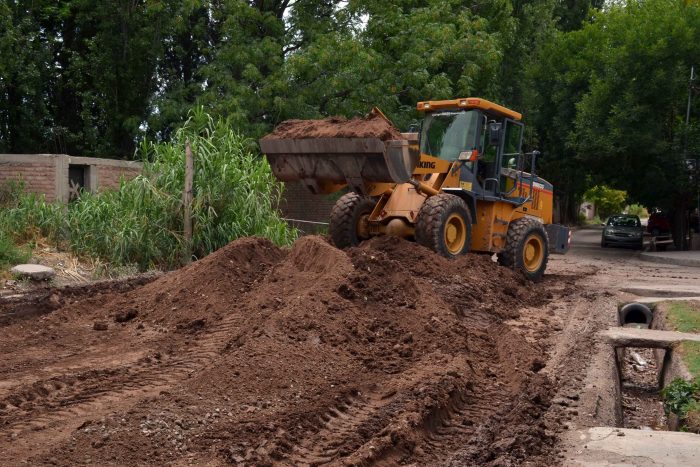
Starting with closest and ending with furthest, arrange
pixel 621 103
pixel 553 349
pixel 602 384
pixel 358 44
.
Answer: pixel 602 384
pixel 553 349
pixel 358 44
pixel 621 103

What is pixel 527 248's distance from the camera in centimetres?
1530

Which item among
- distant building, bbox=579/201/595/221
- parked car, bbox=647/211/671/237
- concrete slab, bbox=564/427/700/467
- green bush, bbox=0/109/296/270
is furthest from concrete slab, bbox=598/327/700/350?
distant building, bbox=579/201/595/221

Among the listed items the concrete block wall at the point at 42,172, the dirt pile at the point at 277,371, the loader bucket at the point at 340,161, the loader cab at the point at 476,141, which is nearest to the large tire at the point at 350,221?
the loader bucket at the point at 340,161

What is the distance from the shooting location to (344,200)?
13.7 m

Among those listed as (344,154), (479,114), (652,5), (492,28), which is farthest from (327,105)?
(652,5)

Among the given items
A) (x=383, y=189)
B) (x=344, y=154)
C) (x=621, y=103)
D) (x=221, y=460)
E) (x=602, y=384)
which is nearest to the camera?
(x=221, y=460)

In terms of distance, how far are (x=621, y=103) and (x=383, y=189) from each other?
55.4 ft

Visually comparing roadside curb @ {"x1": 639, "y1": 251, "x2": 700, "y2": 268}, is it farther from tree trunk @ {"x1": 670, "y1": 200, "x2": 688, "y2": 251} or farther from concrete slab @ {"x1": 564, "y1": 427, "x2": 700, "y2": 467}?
concrete slab @ {"x1": 564, "y1": 427, "x2": 700, "y2": 467}

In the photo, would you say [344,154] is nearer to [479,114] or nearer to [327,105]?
[479,114]

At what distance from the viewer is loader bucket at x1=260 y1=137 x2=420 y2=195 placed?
11883mm

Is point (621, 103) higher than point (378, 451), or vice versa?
point (621, 103)

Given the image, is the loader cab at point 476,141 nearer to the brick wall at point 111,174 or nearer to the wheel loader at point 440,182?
the wheel loader at point 440,182

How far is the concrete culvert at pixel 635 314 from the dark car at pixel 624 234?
22.5m

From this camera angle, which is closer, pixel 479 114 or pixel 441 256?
pixel 441 256
